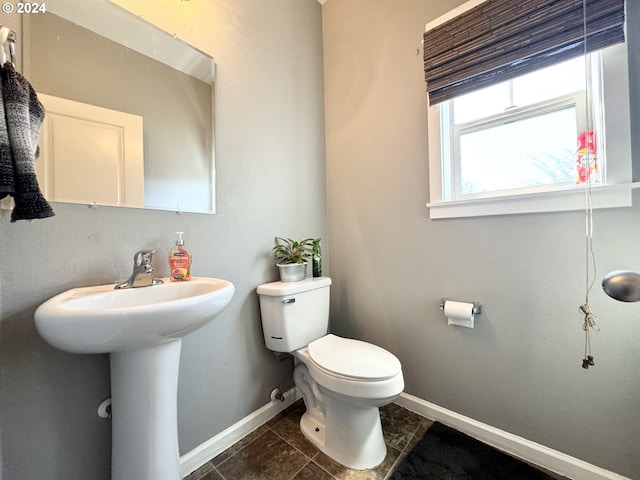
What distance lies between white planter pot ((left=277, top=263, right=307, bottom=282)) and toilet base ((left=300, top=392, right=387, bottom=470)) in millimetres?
584

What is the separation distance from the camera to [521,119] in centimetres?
118

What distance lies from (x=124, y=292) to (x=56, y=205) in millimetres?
341

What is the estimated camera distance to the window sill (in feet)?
2.94

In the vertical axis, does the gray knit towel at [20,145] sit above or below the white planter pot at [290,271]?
above

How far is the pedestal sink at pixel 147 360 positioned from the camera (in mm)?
632

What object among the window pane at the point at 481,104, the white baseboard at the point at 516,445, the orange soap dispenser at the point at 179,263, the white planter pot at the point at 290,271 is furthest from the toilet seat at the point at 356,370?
the window pane at the point at 481,104

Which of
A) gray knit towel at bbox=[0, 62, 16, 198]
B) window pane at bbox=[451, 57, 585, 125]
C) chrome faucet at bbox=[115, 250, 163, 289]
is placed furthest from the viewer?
window pane at bbox=[451, 57, 585, 125]

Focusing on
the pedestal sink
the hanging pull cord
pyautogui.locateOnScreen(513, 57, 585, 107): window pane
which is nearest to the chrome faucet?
the pedestal sink

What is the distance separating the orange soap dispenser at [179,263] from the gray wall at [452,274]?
1.00m

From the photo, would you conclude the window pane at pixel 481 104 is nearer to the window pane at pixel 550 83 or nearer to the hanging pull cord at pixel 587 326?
the window pane at pixel 550 83

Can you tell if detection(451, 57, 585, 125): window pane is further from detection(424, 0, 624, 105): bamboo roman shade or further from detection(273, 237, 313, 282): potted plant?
detection(273, 237, 313, 282): potted plant

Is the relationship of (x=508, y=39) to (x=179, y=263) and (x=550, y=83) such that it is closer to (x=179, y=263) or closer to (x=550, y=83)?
(x=550, y=83)

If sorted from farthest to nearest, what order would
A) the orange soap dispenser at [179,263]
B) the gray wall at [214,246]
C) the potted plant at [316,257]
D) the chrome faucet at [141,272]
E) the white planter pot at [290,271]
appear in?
the potted plant at [316,257] → the white planter pot at [290,271] → the orange soap dispenser at [179,263] → the chrome faucet at [141,272] → the gray wall at [214,246]

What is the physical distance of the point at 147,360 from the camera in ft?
2.53
